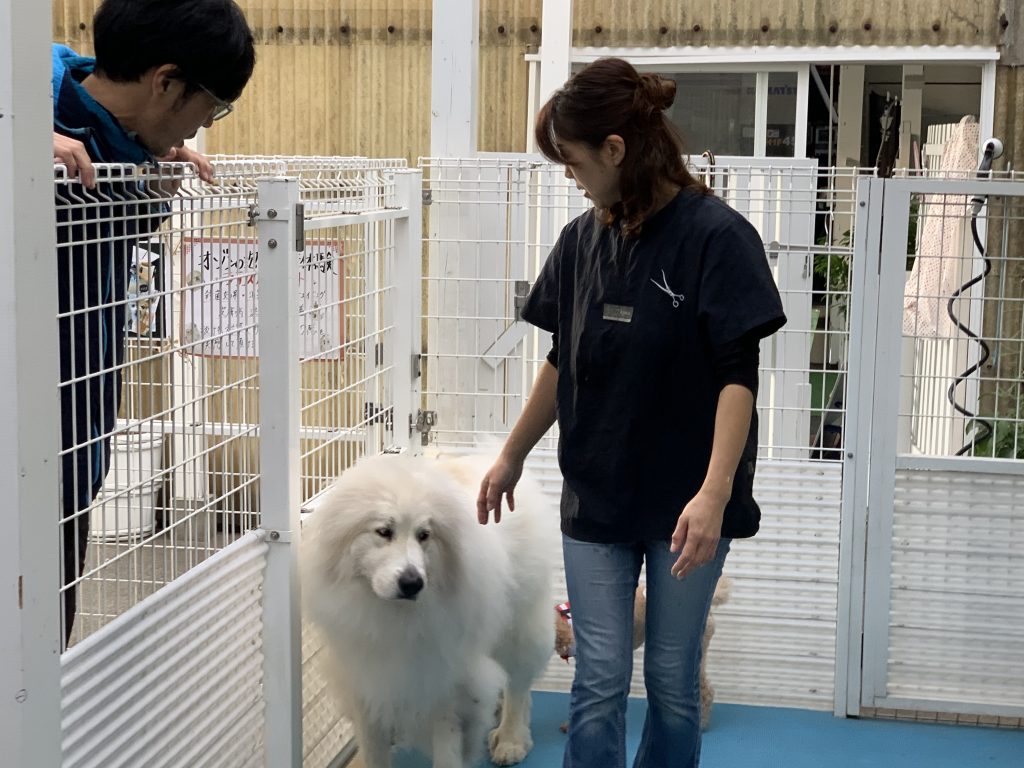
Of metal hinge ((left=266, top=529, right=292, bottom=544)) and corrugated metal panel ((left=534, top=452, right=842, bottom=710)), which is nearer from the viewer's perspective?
metal hinge ((left=266, top=529, right=292, bottom=544))

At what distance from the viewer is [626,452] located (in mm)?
2385

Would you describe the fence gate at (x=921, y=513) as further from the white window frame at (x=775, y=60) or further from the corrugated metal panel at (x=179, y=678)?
the white window frame at (x=775, y=60)

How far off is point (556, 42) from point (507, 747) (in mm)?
3041

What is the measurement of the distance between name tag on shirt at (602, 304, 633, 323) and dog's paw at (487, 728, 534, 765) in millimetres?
1560

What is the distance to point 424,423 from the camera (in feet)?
12.7

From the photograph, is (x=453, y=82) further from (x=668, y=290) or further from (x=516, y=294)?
(x=668, y=290)

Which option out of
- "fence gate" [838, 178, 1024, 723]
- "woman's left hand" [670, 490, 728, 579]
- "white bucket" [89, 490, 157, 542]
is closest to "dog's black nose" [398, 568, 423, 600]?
"white bucket" [89, 490, 157, 542]

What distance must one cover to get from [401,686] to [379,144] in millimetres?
4634

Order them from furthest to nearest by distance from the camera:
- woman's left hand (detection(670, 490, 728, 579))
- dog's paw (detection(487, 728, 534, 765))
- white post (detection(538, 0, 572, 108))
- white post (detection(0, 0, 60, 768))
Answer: white post (detection(538, 0, 572, 108))
dog's paw (detection(487, 728, 534, 765))
woman's left hand (detection(670, 490, 728, 579))
white post (detection(0, 0, 60, 768))

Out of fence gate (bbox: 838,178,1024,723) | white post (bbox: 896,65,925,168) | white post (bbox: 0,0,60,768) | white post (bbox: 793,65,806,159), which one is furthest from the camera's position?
white post (bbox: 896,65,925,168)

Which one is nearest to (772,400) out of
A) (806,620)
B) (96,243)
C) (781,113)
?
(806,620)

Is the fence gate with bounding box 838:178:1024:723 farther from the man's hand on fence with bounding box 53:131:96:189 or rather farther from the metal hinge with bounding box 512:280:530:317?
the man's hand on fence with bounding box 53:131:96:189

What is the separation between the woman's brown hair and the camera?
2.32 meters

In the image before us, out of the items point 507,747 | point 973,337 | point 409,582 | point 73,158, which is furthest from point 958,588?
point 73,158
